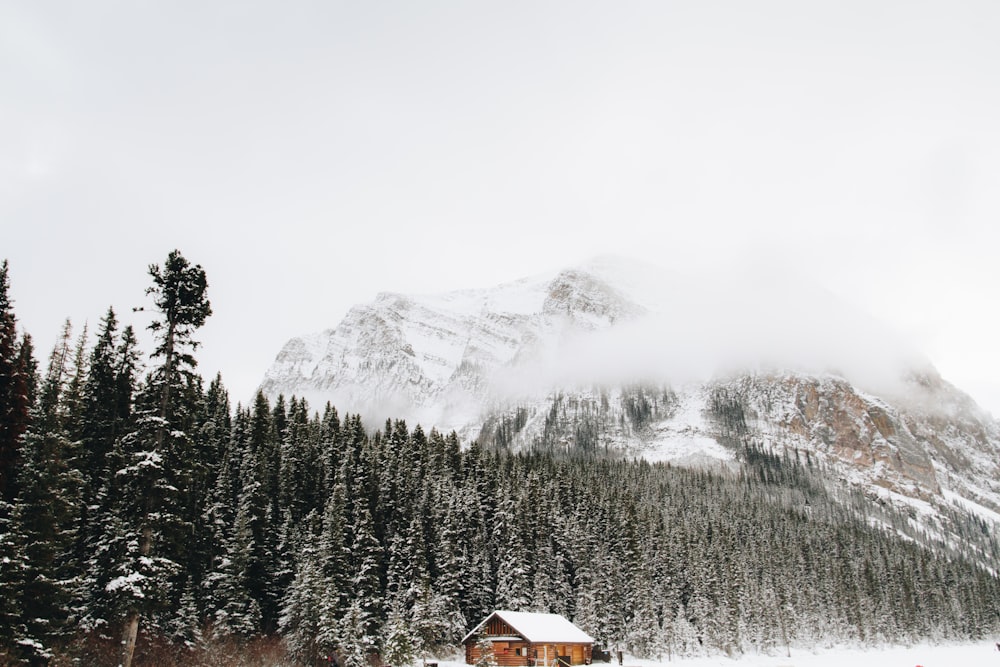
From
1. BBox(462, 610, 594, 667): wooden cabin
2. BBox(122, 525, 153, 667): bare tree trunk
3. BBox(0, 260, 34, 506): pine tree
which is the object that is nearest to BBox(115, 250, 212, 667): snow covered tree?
BBox(122, 525, 153, 667): bare tree trunk

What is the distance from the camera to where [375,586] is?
56.7m

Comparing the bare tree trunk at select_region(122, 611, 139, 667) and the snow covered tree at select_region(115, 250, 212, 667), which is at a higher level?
the snow covered tree at select_region(115, 250, 212, 667)

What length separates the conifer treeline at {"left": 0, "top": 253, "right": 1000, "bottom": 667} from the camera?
93.1ft

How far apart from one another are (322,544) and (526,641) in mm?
19244

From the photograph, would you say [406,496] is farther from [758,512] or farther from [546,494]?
[758,512]

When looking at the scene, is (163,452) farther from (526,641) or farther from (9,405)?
(526,641)

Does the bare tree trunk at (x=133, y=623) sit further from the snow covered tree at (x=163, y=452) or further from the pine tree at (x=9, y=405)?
the pine tree at (x=9, y=405)

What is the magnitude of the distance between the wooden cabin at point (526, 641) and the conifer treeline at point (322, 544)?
3680mm

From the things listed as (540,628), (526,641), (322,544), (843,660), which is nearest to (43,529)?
(322,544)

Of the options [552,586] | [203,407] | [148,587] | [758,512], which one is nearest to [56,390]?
[203,407]

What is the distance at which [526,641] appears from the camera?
58.0m

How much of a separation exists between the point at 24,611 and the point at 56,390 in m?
25.4

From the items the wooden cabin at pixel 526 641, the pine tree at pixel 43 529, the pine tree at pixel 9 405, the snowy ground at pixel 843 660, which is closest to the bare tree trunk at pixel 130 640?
the pine tree at pixel 43 529

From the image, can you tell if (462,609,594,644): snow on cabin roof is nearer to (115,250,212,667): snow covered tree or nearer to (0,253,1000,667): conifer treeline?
(0,253,1000,667): conifer treeline
